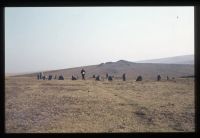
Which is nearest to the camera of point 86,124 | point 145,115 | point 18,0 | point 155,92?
point 18,0

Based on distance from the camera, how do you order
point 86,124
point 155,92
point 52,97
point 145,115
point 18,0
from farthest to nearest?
point 155,92 → point 52,97 → point 145,115 → point 86,124 → point 18,0

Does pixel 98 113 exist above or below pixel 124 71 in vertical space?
below

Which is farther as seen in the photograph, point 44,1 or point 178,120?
point 178,120

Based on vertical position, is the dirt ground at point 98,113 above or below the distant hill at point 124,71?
below

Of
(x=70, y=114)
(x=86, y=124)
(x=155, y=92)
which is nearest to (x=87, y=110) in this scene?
(x=70, y=114)

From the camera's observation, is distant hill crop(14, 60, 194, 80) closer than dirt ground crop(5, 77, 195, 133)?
No

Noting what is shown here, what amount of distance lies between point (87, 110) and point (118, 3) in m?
7.87

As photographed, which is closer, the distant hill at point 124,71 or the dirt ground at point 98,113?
the dirt ground at point 98,113

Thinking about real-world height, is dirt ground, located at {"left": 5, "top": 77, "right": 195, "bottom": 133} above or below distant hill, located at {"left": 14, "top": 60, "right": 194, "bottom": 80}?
below

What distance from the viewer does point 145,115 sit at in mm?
10172

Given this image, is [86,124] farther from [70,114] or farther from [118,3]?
[118,3]

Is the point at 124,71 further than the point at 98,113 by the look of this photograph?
Yes
